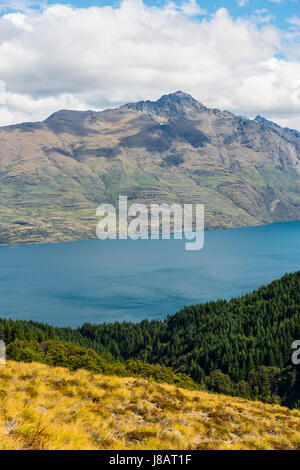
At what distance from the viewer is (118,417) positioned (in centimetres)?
2475

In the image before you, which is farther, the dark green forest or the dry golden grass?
the dark green forest

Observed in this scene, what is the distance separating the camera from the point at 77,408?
24.8 m

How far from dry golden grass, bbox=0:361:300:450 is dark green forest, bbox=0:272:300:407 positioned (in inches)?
2321

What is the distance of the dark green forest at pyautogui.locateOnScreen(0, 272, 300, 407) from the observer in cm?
11038

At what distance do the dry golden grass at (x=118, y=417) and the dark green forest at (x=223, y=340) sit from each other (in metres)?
58.9

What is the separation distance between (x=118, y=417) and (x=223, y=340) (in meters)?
127

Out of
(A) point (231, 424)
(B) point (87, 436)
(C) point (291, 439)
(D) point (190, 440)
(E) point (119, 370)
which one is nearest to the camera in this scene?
(B) point (87, 436)

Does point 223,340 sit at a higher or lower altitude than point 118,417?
higher

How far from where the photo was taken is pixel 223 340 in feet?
473

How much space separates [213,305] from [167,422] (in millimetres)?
177439

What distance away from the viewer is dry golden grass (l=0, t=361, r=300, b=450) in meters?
18.5

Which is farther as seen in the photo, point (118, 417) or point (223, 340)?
point (223, 340)
